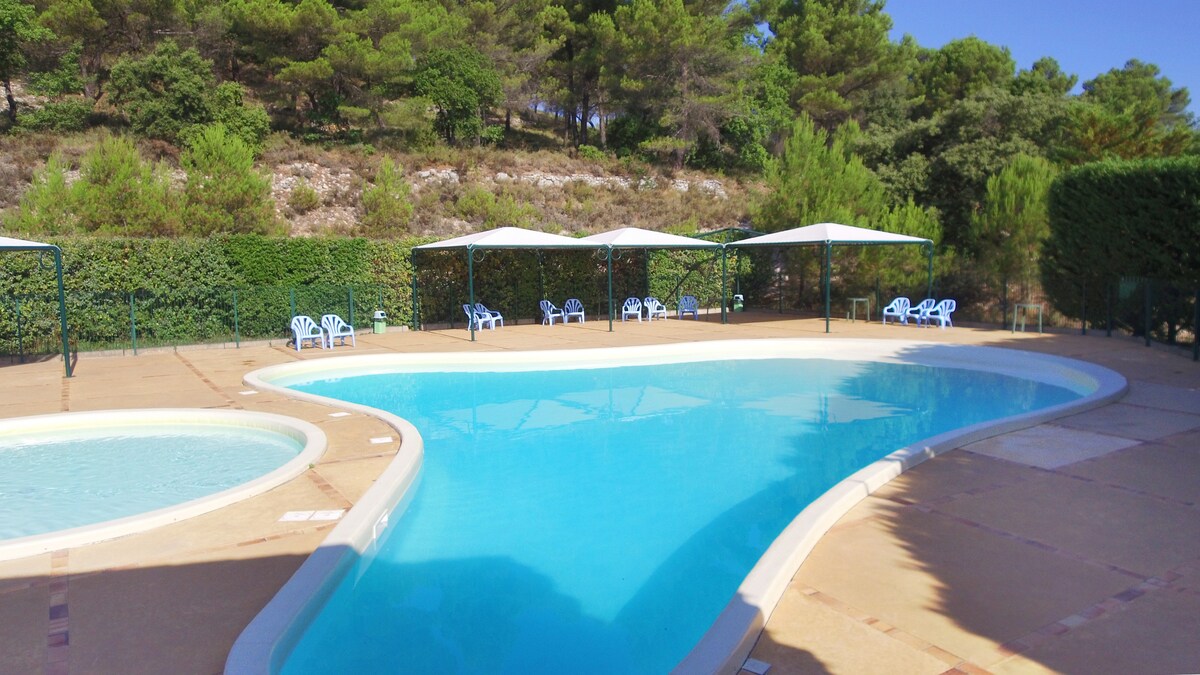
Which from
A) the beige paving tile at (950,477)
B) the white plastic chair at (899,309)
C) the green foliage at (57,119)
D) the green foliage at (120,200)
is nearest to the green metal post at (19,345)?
the green foliage at (120,200)

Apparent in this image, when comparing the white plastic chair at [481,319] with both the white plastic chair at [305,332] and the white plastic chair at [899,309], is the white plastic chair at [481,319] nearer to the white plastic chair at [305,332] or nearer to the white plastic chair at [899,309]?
the white plastic chair at [305,332]

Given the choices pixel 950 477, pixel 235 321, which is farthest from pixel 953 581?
pixel 235 321

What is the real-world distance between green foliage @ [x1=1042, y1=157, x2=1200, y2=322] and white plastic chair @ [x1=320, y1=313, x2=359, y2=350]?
1345cm

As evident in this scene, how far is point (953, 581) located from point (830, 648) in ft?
3.17

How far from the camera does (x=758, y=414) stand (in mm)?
9328

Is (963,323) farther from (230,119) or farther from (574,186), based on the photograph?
(230,119)

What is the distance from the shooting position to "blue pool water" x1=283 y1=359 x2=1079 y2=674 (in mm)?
4004

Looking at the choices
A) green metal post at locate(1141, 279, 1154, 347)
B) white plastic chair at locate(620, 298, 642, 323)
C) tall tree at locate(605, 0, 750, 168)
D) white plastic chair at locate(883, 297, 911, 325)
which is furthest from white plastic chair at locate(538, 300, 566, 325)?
tall tree at locate(605, 0, 750, 168)

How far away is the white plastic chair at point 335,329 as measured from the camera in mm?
14633

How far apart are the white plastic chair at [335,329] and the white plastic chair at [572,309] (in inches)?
208

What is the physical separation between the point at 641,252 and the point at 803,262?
13.7 ft

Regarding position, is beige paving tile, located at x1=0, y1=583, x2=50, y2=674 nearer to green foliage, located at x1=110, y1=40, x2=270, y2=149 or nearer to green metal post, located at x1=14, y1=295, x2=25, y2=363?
green metal post, located at x1=14, y1=295, x2=25, y2=363

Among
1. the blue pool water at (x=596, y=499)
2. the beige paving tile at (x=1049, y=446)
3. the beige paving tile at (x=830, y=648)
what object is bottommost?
the blue pool water at (x=596, y=499)

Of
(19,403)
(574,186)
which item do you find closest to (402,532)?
(19,403)
